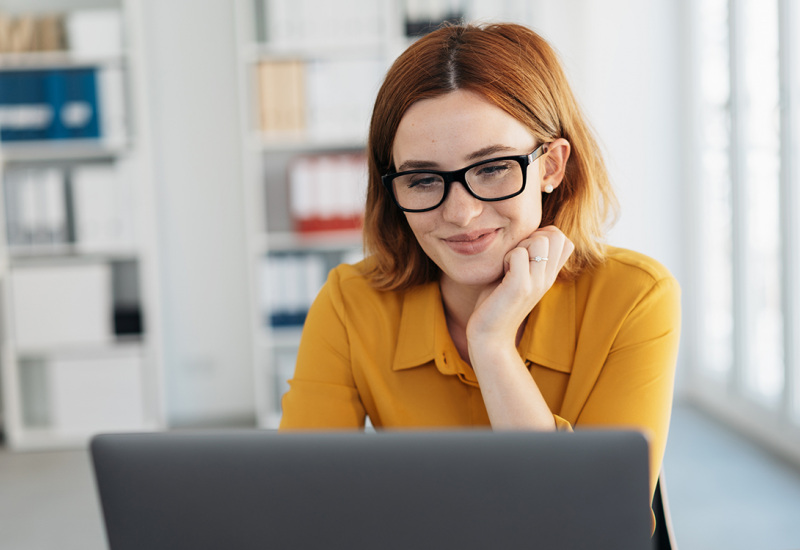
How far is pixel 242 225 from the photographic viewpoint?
3764mm

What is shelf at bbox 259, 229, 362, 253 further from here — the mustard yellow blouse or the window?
the mustard yellow blouse

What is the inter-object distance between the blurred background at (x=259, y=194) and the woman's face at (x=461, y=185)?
2.07 metres

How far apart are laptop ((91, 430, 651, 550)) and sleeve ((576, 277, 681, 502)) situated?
47cm

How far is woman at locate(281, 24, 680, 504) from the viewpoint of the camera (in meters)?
1.08

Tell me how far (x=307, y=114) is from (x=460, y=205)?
2.50 metres

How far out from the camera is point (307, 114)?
11.3 feet

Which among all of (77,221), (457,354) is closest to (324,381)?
(457,354)

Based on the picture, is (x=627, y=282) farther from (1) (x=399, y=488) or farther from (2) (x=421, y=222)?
(1) (x=399, y=488)

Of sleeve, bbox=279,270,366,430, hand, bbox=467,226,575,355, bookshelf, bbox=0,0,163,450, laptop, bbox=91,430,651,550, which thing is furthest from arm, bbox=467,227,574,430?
bookshelf, bbox=0,0,163,450

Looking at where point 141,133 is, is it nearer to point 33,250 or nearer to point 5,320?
point 33,250

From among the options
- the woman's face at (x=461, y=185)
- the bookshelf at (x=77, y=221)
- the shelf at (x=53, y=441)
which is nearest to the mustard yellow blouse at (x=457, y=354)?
the woman's face at (x=461, y=185)

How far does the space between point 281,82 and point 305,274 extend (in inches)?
34.4

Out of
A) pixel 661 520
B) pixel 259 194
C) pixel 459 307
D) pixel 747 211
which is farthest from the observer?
pixel 259 194

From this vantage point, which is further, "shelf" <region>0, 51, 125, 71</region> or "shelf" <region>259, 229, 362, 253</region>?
"shelf" <region>259, 229, 362, 253</region>
